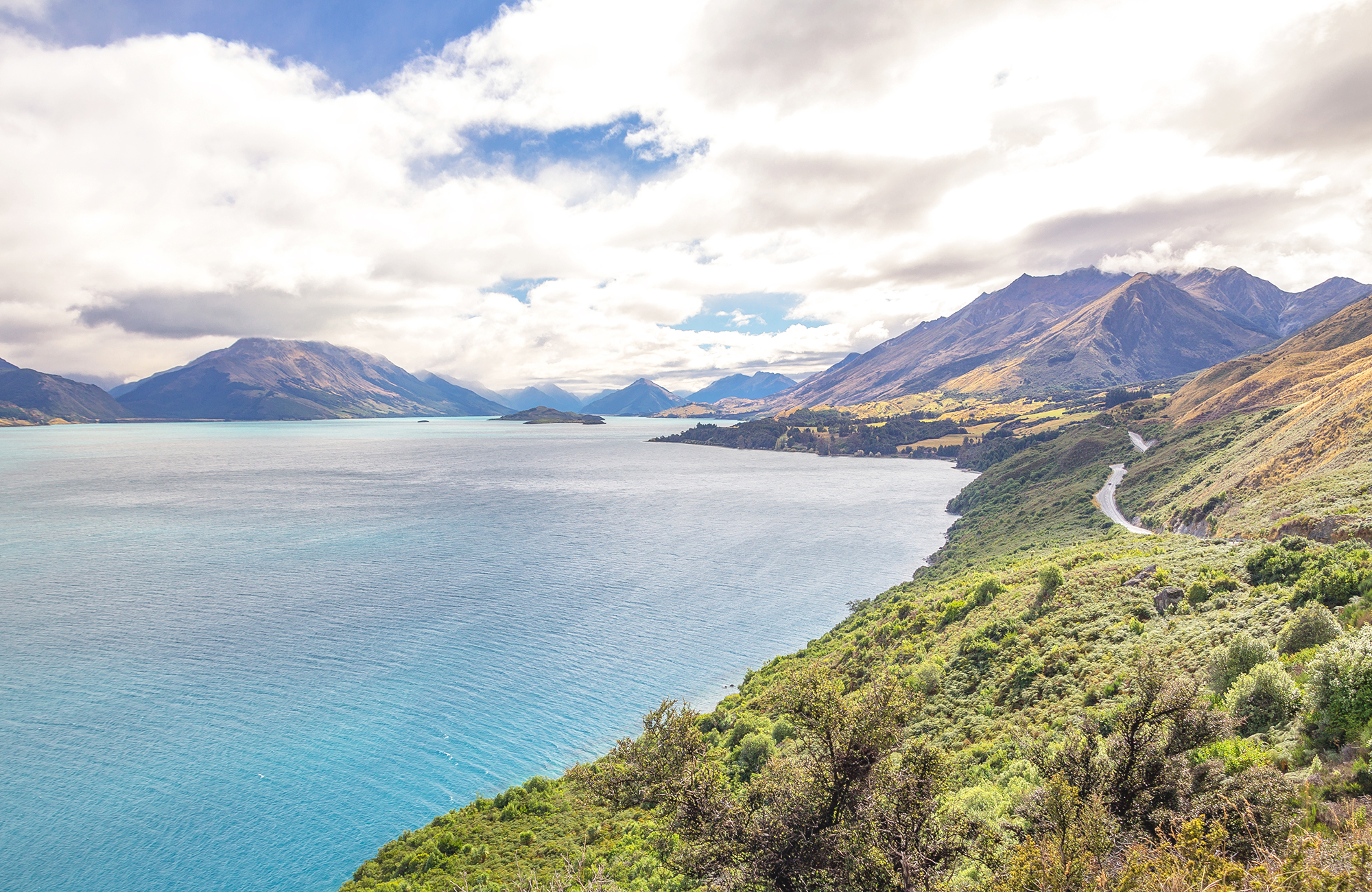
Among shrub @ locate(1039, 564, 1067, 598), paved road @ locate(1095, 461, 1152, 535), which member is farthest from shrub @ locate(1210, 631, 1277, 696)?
paved road @ locate(1095, 461, 1152, 535)

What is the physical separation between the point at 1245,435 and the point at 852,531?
6004cm

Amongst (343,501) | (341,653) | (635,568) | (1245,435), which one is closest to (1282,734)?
(341,653)

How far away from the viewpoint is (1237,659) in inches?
857

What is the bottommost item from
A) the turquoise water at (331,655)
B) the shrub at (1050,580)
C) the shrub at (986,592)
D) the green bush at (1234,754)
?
the turquoise water at (331,655)

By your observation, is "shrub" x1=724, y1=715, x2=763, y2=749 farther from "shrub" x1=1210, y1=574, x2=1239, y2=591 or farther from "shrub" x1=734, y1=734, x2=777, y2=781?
"shrub" x1=1210, y1=574, x2=1239, y2=591

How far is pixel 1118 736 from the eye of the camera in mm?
17109

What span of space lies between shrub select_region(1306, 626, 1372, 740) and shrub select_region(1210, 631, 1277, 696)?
195 inches

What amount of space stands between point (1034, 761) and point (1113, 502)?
82374 millimetres

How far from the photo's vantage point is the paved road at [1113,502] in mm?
70562

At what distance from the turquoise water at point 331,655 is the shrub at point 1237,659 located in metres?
35.5

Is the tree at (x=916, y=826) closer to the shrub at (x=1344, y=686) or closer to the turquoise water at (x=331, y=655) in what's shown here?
the shrub at (x=1344, y=686)

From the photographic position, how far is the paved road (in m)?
70.6

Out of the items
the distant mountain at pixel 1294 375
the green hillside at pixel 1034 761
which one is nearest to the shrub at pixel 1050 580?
the green hillside at pixel 1034 761

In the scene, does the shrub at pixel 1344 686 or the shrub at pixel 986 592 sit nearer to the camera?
the shrub at pixel 1344 686
